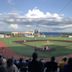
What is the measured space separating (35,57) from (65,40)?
36.5 m

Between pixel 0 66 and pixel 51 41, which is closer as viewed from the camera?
pixel 0 66

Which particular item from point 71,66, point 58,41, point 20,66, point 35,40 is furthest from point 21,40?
point 71,66

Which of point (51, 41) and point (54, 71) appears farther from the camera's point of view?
point (51, 41)

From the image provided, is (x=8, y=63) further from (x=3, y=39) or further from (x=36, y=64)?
(x=3, y=39)

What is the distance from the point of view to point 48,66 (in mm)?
6648

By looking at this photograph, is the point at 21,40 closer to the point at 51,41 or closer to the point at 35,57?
the point at 51,41

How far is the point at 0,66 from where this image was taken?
504 centimetres

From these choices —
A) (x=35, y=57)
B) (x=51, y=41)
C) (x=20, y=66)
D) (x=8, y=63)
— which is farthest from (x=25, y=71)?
(x=51, y=41)

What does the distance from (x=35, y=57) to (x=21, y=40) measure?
3570 cm

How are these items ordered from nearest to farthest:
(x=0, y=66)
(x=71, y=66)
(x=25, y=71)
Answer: (x=0, y=66), (x=71, y=66), (x=25, y=71)

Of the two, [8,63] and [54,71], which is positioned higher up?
[8,63]

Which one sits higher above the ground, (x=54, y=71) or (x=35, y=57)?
(x=35, y=57)

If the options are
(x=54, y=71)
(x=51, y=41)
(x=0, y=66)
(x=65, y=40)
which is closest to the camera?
(x=0, y=66)

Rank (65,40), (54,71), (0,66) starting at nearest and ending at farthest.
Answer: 1. (0,66)
2. (54,71)
3. (65,40)
